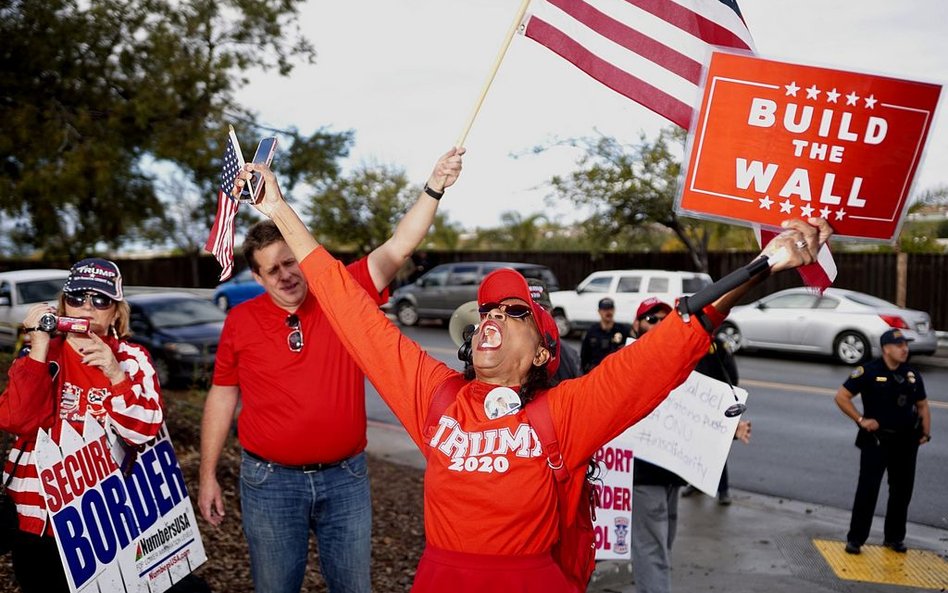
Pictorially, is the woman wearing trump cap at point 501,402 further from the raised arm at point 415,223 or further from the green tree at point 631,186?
the green tree at point 631,186

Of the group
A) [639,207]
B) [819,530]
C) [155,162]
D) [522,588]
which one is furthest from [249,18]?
[639,207]

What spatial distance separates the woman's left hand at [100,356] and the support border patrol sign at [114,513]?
0.82 ft

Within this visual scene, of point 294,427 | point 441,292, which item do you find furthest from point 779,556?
point 441,292

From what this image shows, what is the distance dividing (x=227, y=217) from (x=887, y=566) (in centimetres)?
515

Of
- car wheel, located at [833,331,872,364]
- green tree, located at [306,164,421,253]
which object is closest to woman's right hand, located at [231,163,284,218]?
car wheel, located at [833,331,872,364]

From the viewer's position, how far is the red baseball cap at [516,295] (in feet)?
8.13

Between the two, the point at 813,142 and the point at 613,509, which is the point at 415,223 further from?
the point at 613,509

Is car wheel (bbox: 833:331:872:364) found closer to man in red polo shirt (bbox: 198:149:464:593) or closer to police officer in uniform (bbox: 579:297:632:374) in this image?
police officer in uniform (bbox: 579:297:632:374)

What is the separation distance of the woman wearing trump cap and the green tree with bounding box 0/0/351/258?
618 cm

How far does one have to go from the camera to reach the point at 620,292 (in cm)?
2028

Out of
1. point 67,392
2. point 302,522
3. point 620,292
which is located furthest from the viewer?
point 620,292

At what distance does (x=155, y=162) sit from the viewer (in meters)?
9.48

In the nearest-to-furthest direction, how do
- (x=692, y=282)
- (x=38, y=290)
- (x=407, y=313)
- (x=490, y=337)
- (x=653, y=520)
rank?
(x=490, y=337), (x=653, y=520), (x=38, y=290), (x=692, y=282), (x=407, y=313)

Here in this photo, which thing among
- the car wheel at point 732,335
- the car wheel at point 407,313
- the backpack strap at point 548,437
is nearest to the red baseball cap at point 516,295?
the backpack strap at point 548,437
